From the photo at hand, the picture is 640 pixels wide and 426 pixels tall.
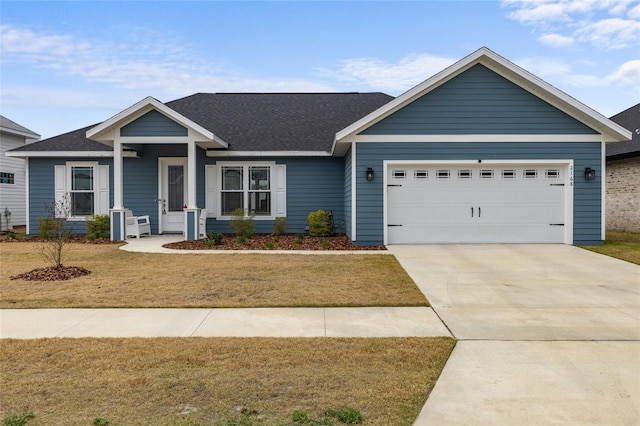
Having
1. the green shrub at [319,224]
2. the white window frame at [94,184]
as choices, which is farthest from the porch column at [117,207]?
the green shrub at [319,224]

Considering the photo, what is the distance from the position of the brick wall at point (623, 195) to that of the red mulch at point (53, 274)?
1810 centimetres

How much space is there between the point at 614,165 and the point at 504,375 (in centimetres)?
1778

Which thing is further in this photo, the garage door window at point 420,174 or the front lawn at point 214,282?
the garage door window at point 420,174

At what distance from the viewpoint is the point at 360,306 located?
609cm

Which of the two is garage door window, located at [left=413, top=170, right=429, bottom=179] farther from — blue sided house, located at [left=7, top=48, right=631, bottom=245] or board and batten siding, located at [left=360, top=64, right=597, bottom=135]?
board and batten siding, located at [left=360, top=64, right=597, bottom=135]

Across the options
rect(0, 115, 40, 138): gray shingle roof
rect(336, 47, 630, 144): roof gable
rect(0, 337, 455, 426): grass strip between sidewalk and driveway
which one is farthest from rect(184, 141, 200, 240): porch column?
rect(0, 115, 40, 138): gray shingle roof

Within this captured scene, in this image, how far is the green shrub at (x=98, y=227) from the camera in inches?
559

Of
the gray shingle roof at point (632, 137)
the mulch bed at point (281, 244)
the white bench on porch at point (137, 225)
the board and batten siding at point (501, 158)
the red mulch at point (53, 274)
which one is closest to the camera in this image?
the red mulch at point (53, 274)

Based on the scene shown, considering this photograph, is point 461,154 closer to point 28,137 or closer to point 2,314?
point 2,314

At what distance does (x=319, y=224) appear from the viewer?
46.7ft

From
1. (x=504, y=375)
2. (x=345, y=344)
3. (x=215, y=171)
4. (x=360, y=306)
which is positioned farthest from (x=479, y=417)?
(x=215, y=171)

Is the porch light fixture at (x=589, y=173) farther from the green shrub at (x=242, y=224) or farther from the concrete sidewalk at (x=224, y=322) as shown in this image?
the green shrub at (x=242, y=224)

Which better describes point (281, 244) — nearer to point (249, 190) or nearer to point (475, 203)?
point (249, 190)

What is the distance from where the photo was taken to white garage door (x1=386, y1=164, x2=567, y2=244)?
12.5 m
